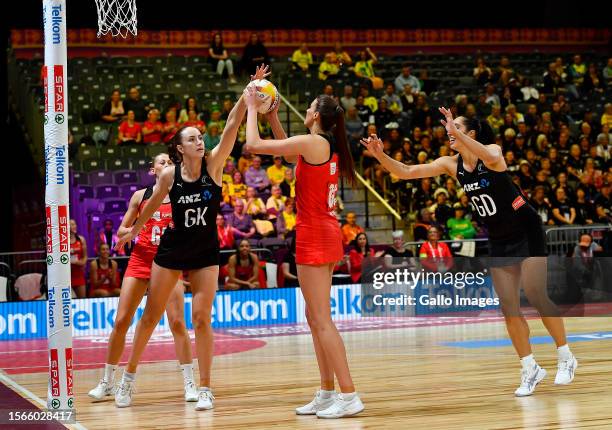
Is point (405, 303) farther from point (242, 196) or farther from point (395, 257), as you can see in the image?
point (242, 196)

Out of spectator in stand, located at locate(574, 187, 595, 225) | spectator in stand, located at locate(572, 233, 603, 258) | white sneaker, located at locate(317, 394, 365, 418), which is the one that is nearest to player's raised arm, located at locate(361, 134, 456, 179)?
white sneaker, located at locate(317, 394, 365, 418)

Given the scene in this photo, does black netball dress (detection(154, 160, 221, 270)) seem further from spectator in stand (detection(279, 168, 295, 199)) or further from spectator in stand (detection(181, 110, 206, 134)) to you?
spectator in stand (detection(181, 110, 206, 134))

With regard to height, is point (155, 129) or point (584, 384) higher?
point (155, 129)

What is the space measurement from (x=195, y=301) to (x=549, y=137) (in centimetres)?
1565

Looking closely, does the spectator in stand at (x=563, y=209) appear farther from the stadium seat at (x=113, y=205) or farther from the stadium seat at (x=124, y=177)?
the stadium seat at (x=113, y=205)

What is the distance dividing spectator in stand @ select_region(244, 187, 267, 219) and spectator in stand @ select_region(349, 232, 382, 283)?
1756mm

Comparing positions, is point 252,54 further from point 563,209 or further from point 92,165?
point 563,209

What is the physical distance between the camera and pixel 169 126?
19.3 metres

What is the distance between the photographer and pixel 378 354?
11.8 meters

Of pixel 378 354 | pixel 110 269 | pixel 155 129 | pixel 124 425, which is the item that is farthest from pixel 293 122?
pixel 124 425

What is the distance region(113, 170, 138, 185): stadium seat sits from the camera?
18266 mm

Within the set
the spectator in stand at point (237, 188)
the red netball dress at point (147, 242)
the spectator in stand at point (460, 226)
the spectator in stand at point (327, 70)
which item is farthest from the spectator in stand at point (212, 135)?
the red netball dress at point (147, 242)

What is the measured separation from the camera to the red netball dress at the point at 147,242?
866 cm

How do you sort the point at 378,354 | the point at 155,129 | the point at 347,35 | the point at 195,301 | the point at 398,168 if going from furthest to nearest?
the point at 347,35 → the point at 155,129 → the point at 378,354 → the point at 398,168 → the point at 195,301
